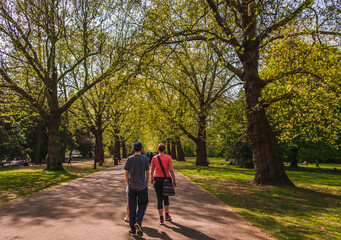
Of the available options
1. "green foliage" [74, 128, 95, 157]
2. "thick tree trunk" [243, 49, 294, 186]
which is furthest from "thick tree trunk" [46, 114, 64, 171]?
"green foliage" [74, 128, 95, 157]

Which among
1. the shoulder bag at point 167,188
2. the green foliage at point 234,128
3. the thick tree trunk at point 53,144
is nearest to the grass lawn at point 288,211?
the shoulder bag at point 167,188

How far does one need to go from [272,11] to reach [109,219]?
10173 mm

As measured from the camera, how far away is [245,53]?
36.2 ft

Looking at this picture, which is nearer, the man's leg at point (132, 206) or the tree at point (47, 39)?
the man's leg at point (132, 206)

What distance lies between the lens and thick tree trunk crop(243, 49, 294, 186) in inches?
421

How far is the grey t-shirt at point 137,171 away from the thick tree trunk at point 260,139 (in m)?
7.31

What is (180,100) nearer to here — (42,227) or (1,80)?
(1,80)

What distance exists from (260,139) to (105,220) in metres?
8.10

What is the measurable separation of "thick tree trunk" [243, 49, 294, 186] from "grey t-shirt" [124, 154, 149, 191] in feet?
24.0

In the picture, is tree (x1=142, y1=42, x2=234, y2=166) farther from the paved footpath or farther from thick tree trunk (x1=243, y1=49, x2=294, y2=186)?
the paved footpath

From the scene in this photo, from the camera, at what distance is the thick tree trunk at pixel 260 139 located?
10698mm

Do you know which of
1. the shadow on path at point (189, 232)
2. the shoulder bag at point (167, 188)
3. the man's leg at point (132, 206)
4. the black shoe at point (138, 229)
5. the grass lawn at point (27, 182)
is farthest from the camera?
the grass lawn at point (27, 182)

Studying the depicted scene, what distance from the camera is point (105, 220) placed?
17.5 feet

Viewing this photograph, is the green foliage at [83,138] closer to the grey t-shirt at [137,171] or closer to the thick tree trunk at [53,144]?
the thick tree trunk at [53,144]
